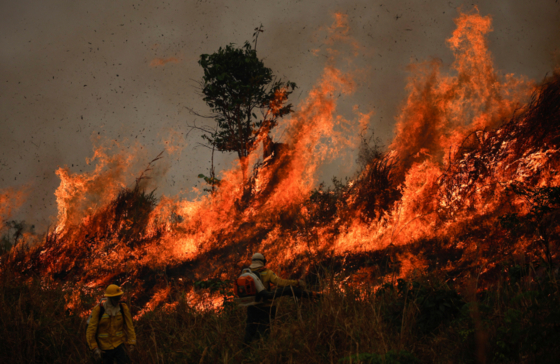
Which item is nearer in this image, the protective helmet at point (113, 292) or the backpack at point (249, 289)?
the protective helmet at point (113, 292)

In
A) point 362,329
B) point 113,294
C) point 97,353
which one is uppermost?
point 113,294

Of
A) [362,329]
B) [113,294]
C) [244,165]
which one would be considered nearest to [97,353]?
[113,294]

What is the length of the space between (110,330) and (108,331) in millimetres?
28

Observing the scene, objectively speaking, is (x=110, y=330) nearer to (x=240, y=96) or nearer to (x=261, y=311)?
(x=261, y=311)

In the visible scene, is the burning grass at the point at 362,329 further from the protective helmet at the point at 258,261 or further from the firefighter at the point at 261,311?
the protective helmet at the point at 258,261

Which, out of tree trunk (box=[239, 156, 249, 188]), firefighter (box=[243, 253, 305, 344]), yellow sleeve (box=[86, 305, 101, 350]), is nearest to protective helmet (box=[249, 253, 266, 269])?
Answer: firefighter (box=[243, 253, 305, 344])

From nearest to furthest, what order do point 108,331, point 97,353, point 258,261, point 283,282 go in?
point 97,353 → point 108,331 → point 283,282 → point 258,261

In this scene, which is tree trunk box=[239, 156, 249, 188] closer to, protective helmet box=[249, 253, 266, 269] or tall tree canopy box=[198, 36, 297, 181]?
tall tree canopy box=[198, 36, 297, 181]

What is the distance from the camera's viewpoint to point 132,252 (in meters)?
14.8

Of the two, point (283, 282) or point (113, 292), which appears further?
point (283, 282)

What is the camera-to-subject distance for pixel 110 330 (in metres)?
5.02

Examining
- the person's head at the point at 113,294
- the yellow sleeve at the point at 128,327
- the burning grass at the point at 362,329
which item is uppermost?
the person's head at the point at 113,294

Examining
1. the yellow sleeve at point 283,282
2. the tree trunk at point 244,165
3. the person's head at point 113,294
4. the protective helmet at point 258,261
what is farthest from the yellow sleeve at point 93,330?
the tree trunk at point 244,165

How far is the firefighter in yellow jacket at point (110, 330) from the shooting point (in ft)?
16.2
